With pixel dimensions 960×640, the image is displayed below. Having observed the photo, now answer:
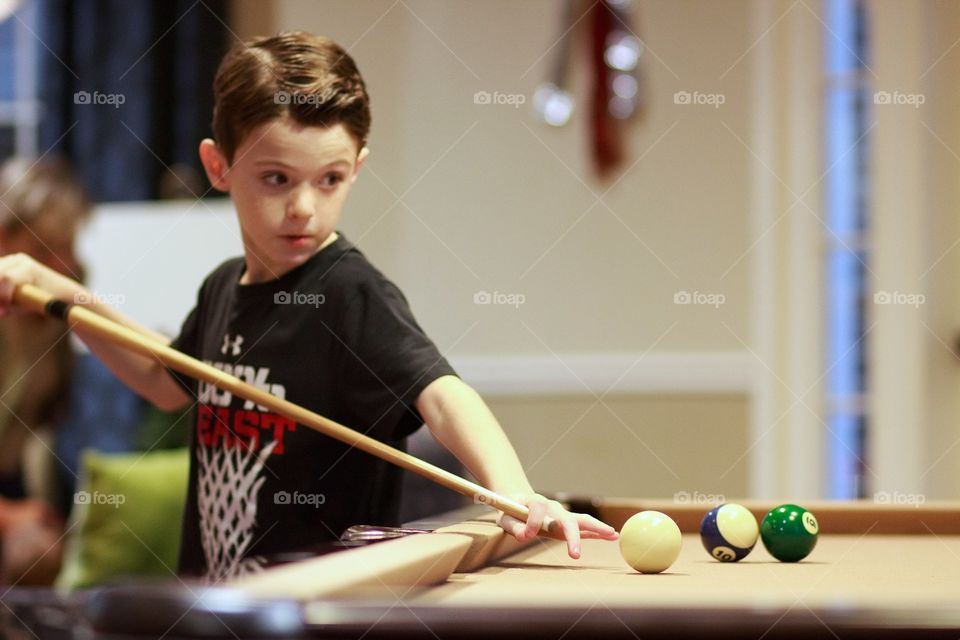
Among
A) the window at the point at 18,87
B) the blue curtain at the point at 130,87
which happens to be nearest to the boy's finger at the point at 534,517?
the blue curtain at the point at 130,87

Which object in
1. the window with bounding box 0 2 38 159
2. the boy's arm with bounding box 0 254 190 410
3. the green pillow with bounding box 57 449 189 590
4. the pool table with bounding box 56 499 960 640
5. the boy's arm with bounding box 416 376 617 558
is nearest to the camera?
the pool table with bounding box 56 499 960 640

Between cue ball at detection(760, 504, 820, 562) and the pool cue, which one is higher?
the pool cue

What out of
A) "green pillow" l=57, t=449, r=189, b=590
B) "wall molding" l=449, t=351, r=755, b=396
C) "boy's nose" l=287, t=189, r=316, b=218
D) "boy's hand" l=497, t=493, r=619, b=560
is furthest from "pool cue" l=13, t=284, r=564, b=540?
"wall molding" l=449, t=351, r=755, b=396

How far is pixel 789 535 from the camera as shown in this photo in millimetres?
1396

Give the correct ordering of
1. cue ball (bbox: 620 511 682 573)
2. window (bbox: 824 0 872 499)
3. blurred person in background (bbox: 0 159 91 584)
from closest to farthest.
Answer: cue ball (bbox: 620 511 682 573), blurred person in background (bbox: 0 159 91 584), window (bbox: 824 0 872 499)

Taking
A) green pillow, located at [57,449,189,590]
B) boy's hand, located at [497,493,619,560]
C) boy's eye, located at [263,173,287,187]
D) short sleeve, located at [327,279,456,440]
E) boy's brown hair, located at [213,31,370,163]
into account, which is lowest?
green pillow, located at [57,449,189,590]

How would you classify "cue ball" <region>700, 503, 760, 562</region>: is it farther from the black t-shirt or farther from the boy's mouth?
the boy's mouth

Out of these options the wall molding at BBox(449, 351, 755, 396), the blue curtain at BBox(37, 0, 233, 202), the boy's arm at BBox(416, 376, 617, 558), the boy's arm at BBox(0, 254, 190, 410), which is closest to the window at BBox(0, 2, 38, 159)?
the blue curtain at BBox(37, 0, 233, 202)

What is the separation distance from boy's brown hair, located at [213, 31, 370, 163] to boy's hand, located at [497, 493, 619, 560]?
606mm

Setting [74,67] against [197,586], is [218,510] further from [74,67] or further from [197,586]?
[74,67]

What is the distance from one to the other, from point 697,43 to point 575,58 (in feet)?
1.35

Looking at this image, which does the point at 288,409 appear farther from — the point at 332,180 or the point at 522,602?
the point at 522,602

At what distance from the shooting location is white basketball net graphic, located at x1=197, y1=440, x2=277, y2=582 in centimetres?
156

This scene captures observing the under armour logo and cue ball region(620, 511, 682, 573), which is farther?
the under armour logo
